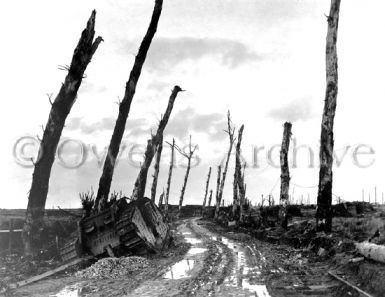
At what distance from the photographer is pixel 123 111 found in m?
17.6

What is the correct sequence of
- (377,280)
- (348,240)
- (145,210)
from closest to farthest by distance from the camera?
(377,280) < (348,240) < (145,210)

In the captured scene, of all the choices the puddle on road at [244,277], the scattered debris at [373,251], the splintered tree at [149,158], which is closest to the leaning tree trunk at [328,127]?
the puddle on road at [244,277]

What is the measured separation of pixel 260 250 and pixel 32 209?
7.94 metres

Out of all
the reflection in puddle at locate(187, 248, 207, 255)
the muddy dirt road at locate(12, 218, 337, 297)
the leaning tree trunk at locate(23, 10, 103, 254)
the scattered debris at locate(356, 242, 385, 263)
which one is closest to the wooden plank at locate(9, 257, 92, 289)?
the muddy dirt road at locate(12, 218, 337, 297)

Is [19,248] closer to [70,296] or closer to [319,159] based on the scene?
[70,296]

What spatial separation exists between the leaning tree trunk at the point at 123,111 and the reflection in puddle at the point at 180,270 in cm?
482

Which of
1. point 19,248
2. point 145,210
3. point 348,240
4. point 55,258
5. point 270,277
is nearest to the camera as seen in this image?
point 270,277

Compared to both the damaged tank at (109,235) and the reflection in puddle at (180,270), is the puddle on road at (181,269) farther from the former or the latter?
the damaged tank at (109,235)

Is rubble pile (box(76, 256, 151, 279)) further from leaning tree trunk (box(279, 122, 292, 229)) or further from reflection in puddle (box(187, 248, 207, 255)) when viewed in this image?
leaning tree trunk (box(279, 122, 292, 229))

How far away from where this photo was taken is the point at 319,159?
49.2 ft

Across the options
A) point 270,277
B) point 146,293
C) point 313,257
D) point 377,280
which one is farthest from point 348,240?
point 146,293

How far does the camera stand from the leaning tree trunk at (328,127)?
14500 mm

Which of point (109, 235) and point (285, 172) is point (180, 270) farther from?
point (285, 172)

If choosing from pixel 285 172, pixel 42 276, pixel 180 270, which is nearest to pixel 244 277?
pixel 180 270
